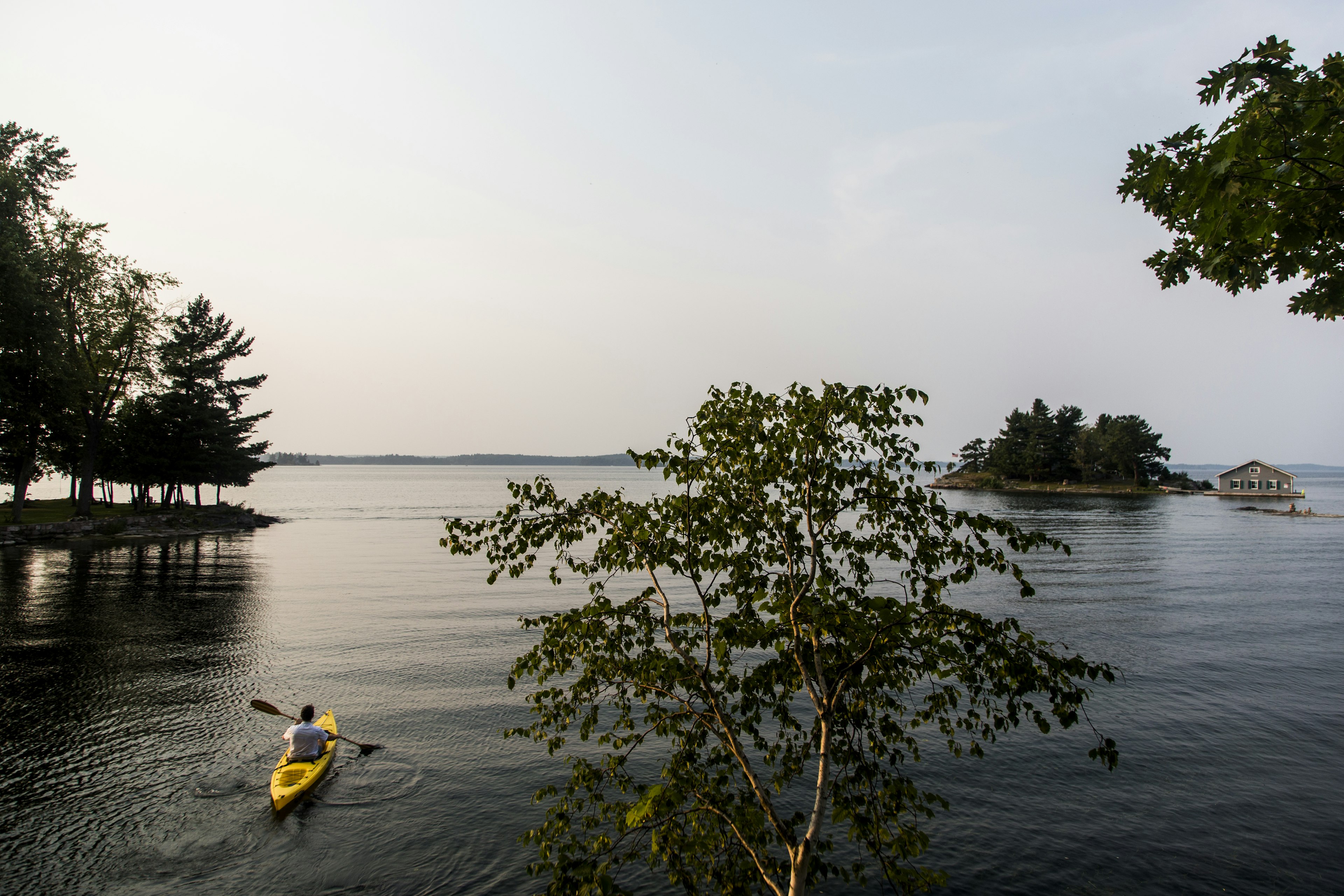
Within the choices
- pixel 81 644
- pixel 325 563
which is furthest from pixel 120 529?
pixel 81 644

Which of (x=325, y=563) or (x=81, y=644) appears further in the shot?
(x=325, y=563)

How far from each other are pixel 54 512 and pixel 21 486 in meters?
12.0

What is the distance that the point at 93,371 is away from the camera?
187 feet

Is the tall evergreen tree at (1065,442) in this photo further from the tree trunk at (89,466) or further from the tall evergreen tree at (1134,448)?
the tree trunk at (89,466)

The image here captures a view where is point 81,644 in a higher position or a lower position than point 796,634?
lower

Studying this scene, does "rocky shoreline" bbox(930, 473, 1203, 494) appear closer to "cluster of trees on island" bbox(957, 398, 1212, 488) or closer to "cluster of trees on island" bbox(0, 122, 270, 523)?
"cluster of trees on island" bbox(957, 398, 1212, 488)

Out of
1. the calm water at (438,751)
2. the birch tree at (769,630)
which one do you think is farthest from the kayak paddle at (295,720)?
A: the birch tree at (769,630)

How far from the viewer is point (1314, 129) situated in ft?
20.0

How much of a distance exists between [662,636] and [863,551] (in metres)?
21.5

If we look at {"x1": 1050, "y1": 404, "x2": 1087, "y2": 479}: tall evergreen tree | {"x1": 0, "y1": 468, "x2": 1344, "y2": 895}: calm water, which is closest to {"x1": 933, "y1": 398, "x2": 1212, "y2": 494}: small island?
{"x1": 1050, "y1": 404, "x2": 1087, "y2": 479}: tall evergreen tree

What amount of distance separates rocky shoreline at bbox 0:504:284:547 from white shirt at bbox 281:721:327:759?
50.9 meters

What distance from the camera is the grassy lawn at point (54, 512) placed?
55.1m

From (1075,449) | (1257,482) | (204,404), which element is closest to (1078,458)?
(1075,449)

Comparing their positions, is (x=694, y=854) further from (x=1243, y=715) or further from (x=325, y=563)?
(x=325, y=563)
